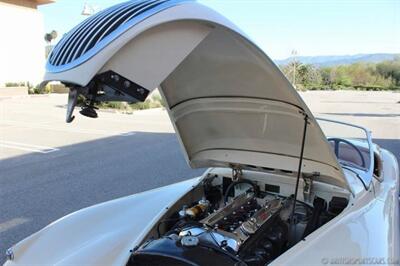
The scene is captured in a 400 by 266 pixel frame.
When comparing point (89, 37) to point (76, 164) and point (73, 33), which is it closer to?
point (73, 33)

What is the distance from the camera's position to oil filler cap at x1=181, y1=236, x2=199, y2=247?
207 centimetres

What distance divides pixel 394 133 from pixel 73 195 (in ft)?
32.5

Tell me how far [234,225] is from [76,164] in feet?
19.6

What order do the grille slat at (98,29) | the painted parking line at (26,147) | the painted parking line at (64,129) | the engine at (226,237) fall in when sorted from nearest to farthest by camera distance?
the grille slat at (98,29)
the engine at (226,237)
the painted parking line at (26,147)
the painted parking line at (64,129)

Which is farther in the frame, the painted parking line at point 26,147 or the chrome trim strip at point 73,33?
the painted parking line at point 26,147

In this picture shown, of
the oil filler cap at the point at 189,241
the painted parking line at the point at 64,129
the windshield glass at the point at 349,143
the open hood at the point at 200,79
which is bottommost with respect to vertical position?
the painted parking line at the point at 64,129

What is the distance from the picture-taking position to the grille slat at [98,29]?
5.15 ft

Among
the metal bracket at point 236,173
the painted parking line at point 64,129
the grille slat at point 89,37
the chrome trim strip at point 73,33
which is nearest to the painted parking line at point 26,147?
the painted parking line at point 64,129

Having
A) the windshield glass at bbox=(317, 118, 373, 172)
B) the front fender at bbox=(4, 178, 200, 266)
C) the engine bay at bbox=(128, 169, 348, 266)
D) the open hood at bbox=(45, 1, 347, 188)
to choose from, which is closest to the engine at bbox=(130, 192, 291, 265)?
the engine bay at bbox=(128, 169, 348, 266)

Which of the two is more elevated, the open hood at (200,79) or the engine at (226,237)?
the open hood at (200,79)

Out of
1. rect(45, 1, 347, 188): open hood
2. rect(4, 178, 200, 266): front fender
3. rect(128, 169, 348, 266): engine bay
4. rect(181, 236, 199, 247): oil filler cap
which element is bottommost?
rect(4, 178, 200, 266): front fender

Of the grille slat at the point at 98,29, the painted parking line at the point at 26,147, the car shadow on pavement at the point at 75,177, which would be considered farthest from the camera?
the painted parking line at the point at 26,147

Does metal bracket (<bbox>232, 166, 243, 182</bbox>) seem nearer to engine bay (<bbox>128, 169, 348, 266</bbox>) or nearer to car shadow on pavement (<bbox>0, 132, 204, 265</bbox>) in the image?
engine bay (<bbox>128, 169, 348, 266</bbox>)

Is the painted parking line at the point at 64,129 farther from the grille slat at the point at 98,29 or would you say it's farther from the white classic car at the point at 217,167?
the grille slat at the point at 98,29
